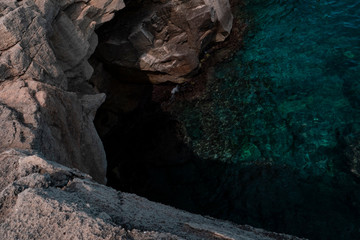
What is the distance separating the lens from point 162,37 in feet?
45.3

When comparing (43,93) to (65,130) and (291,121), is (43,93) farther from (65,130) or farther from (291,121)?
(291,121)

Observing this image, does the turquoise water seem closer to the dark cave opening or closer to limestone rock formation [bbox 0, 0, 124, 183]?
the dark cave opening

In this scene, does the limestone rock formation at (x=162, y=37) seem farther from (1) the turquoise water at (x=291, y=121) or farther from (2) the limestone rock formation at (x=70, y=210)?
(2) the limestone rock formation at (x=70, y=210)

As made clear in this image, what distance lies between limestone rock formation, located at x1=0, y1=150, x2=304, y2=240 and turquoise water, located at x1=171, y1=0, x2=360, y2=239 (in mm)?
5076

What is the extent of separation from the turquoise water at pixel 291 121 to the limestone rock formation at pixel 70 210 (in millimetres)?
5076

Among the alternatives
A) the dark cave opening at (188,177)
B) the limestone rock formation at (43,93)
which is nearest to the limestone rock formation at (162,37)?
the dark cave opening at (188,177)

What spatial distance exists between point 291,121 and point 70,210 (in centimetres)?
919

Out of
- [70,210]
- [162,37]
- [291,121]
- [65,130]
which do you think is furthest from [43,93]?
[291,121]

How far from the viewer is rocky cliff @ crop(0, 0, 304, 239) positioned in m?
4.20

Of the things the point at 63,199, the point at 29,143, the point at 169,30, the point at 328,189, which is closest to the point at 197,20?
the point at 169,30

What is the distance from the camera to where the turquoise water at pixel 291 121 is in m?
9.60

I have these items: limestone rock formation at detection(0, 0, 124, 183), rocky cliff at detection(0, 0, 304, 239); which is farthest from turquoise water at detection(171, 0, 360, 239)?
limestone rock formation at detection(0, 0, 124, 183)

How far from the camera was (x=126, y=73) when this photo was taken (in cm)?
1433

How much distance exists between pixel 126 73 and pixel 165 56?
1.85m
